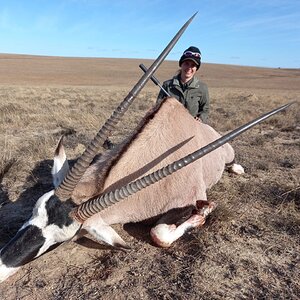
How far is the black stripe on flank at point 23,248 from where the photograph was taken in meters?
3.08

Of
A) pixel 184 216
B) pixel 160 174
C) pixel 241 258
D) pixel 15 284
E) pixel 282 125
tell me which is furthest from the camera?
pixel 282 125

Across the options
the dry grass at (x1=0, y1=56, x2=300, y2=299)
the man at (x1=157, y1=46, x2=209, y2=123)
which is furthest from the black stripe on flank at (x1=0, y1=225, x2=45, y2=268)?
the man at (x1=157, y1=46, x2=209, y2=123)

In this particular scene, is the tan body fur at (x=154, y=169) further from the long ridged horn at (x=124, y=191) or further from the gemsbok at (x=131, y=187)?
the long ridged horn at (x=124, y=191)

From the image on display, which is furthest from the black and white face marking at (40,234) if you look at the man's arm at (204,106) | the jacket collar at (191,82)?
the man's arm at (204,106)

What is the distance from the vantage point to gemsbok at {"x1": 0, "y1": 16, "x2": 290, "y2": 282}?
305 cm

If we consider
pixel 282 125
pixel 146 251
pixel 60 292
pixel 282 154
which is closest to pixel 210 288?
pixel 146 251

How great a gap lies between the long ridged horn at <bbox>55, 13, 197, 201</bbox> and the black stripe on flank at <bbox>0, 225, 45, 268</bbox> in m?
0.41

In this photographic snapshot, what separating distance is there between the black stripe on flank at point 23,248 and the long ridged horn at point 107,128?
41 centimetres

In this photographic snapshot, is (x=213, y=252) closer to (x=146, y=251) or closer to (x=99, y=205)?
(x=146, y=251)

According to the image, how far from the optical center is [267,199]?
5066 millimetres

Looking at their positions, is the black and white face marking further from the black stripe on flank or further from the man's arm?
the man's arm

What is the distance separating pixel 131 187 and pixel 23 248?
1045mm

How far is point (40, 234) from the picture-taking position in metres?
3.15

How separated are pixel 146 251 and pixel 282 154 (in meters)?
4.71
